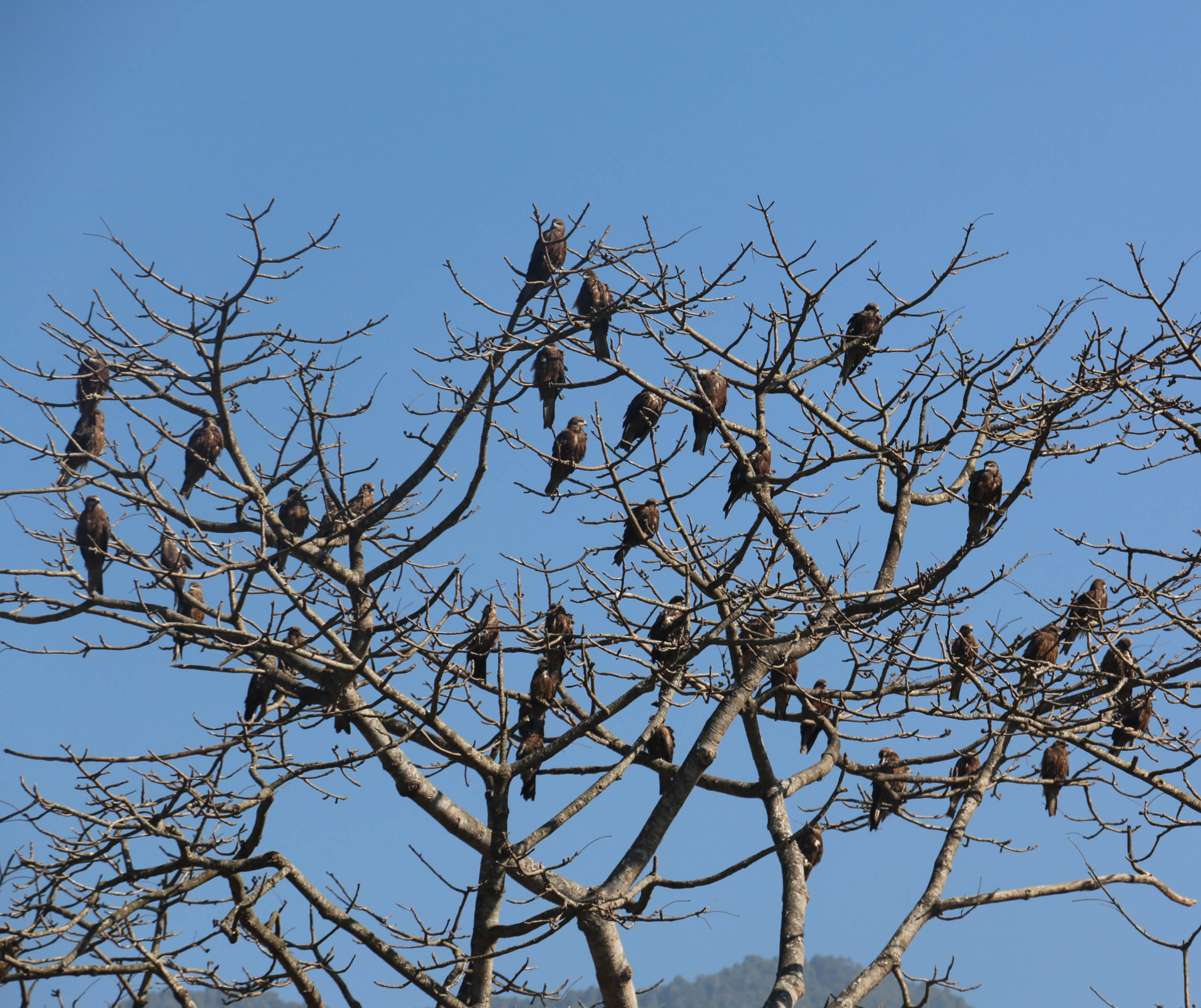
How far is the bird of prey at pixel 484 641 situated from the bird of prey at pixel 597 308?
142cm

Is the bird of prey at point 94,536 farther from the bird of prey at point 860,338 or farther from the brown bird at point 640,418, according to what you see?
the bird of prey at point 860,338

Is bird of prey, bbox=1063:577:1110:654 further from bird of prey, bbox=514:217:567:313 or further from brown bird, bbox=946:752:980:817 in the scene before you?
bird of prey, bbox=514:217:567:313

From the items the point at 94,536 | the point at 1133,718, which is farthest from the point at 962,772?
the point at 94,536

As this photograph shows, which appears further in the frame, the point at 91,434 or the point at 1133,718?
the point at 91,434

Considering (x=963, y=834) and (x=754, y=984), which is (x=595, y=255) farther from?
(x=754, y=984)

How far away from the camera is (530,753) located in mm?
6066

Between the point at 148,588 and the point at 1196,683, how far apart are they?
4861 millimetres

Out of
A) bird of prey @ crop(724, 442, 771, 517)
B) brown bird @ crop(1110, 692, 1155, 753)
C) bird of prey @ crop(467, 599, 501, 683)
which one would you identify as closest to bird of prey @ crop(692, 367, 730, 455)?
bird of prey @ crop(724, 442, 771, 517)

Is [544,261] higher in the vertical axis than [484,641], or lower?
higher

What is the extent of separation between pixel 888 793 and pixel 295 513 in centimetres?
433

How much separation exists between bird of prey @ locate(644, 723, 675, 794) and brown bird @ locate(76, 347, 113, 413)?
342 centimetres

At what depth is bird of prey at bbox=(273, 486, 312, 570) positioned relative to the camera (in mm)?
7852

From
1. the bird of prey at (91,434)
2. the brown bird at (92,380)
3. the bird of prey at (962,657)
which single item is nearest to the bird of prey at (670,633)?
the bird of prey at (962,657)

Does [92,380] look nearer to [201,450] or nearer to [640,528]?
[201,450]
